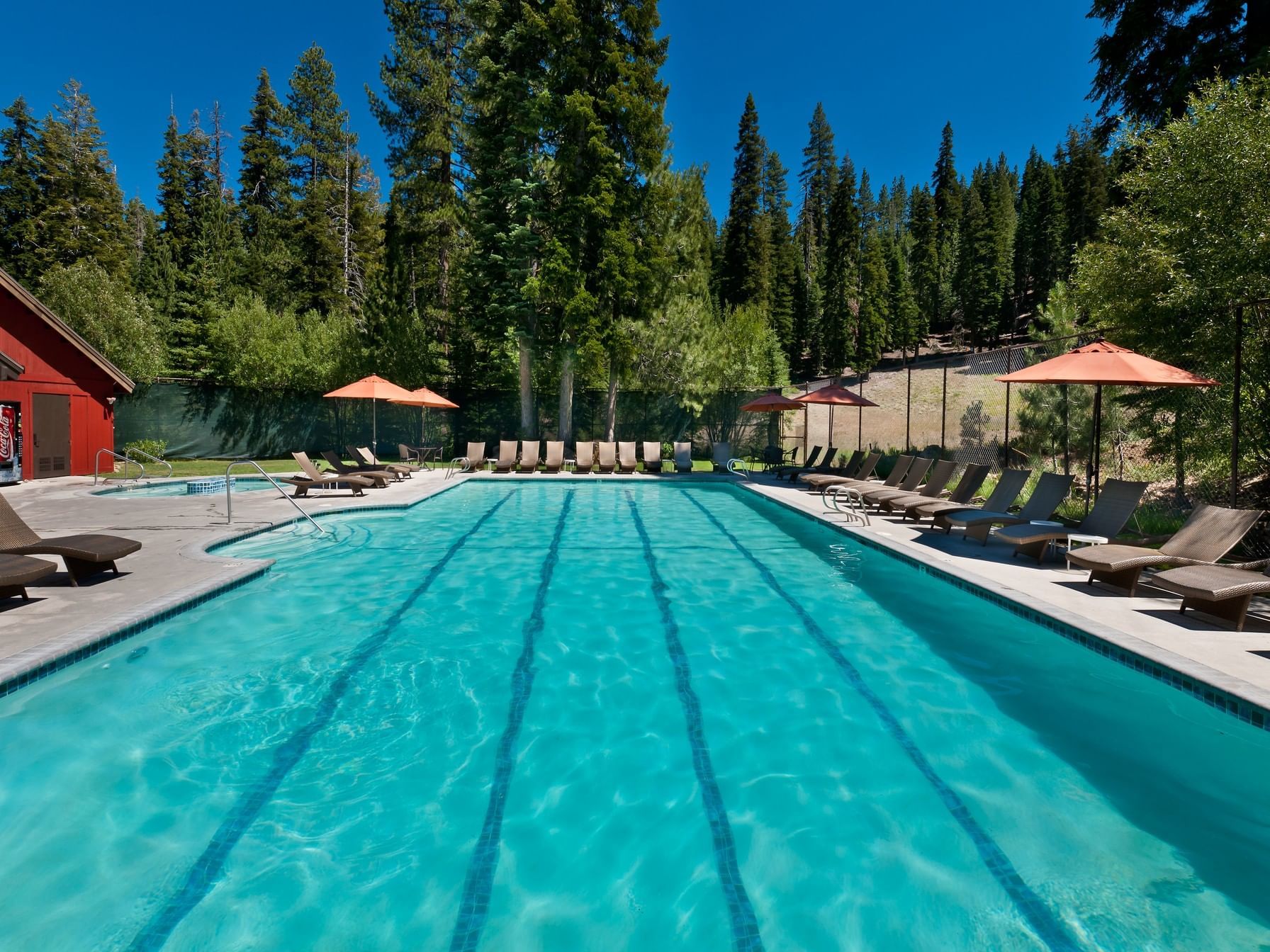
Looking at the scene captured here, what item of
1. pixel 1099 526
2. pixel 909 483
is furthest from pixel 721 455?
pixel 1099 526

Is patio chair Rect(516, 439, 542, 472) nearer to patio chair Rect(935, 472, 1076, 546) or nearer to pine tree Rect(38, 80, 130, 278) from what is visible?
patio chair Rect(935, 472, 1076, 546)

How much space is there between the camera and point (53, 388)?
16.2 meters

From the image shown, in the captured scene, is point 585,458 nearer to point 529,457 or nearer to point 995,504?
point 529,457

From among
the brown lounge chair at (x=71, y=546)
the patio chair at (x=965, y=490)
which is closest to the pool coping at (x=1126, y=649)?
the patio chair at (x=965, y=490)

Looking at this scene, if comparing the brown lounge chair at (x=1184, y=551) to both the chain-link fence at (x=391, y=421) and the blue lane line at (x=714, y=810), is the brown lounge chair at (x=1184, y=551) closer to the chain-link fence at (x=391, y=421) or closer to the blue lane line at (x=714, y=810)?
the blue lane line at (x=714, y=810)

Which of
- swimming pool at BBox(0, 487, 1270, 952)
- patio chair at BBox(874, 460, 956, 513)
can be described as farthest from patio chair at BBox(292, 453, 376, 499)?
patio chair at BBox(874, 460, 956, 513)

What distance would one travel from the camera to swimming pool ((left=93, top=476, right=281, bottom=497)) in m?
13.6

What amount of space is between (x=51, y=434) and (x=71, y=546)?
1357 cm

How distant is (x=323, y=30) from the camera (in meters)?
37.6

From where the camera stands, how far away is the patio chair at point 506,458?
18.6 metres

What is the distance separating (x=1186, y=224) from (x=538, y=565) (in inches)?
379

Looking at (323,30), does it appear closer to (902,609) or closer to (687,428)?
(687,428)

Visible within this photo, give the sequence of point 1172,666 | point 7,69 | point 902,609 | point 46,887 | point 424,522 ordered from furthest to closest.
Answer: point 7,69, point 424,522, point 902,609, point 1172,666, point 46,887

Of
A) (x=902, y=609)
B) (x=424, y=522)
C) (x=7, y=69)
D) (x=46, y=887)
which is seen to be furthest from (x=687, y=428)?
(x=7, y=69)
